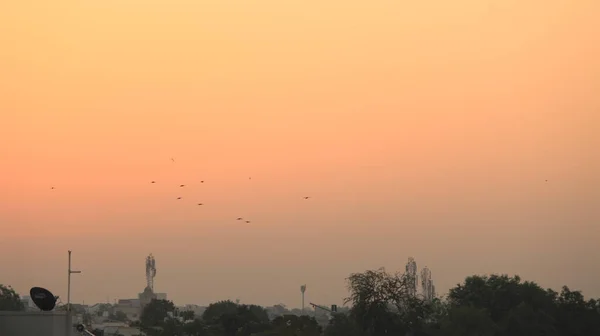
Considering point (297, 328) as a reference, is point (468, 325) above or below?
below

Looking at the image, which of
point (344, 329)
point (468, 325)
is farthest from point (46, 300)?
point (344, 329)

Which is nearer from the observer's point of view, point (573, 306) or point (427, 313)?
point (427, 313)

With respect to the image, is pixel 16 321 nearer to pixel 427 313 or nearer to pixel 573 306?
pixel 427 313

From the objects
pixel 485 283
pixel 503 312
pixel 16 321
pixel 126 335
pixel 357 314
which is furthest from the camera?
pixel 126 335

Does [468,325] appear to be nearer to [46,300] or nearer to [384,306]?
[384,306]

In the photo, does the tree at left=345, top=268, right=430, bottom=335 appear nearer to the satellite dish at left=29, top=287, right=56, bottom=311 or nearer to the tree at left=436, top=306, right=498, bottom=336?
the tree at left=436, top=306, right=498, bottom=336

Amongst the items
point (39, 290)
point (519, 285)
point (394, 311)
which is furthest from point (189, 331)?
point (39, 290)

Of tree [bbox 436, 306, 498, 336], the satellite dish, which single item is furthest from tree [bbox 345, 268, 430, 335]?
the satellite dish

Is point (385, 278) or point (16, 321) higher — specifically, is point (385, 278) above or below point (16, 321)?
above

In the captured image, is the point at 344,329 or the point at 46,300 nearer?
the point at 46,300

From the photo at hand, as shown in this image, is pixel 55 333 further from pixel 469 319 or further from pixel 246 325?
pixel 246 325

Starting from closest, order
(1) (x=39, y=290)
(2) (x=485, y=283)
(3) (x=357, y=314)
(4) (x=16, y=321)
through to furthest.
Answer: (4) (x=16, y=321) < (1) (x=39, y=290) < (3) (x=357, y=314) < (2) (x=485, y=283)
